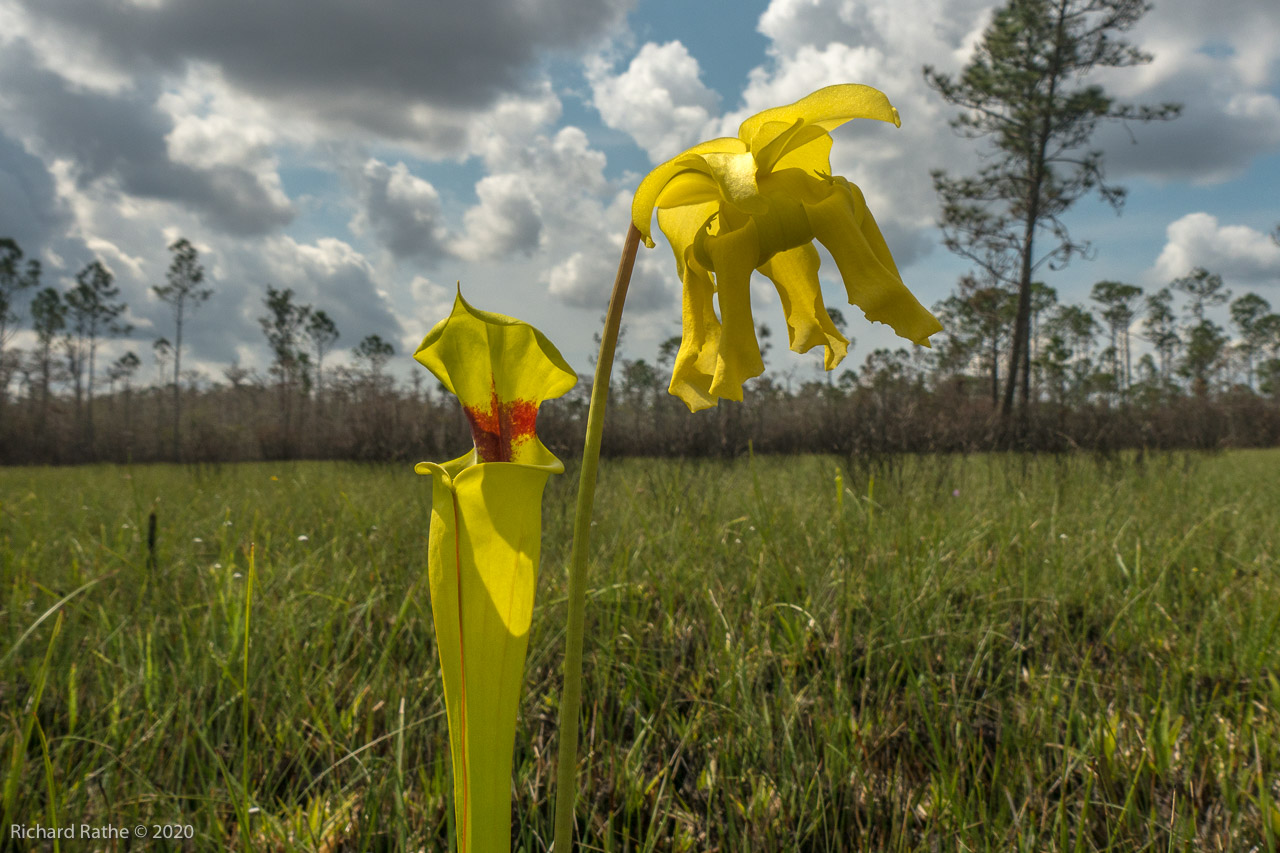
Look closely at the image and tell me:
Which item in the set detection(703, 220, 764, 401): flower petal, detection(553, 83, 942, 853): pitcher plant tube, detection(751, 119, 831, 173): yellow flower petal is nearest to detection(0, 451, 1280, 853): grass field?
detection(553, 83, 942, 853): pitcher plant tube

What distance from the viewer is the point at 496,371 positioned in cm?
66

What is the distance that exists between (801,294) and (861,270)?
3.0 inches

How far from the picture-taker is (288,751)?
51.9 inches

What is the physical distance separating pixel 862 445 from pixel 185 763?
17.0 ft

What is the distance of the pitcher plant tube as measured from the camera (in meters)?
0.56

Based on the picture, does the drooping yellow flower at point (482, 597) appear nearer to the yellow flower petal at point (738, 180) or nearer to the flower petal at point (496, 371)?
the flower petal at point (496, 371)

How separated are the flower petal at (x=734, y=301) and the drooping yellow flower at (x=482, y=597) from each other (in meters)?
0.18

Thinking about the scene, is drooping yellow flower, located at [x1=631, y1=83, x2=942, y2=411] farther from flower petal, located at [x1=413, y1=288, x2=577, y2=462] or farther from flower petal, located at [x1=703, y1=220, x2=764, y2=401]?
flower petal, located at [x1=413, y1=288, x2=577, y2=462]

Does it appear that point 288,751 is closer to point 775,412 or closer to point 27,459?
point 775,412

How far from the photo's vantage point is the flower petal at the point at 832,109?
57 centimetres

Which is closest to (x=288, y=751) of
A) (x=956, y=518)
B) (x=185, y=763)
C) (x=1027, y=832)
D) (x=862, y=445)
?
(x=185, y=763)

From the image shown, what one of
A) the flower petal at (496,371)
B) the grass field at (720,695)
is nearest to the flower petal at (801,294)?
the flower petal at (496,371)

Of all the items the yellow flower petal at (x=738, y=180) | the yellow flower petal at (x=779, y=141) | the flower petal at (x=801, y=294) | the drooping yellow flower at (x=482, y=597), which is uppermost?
the yellow flower petal at (x=779, y=141)

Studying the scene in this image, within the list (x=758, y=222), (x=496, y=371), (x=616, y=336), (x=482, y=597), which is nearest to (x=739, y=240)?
(x=758, y=222)
